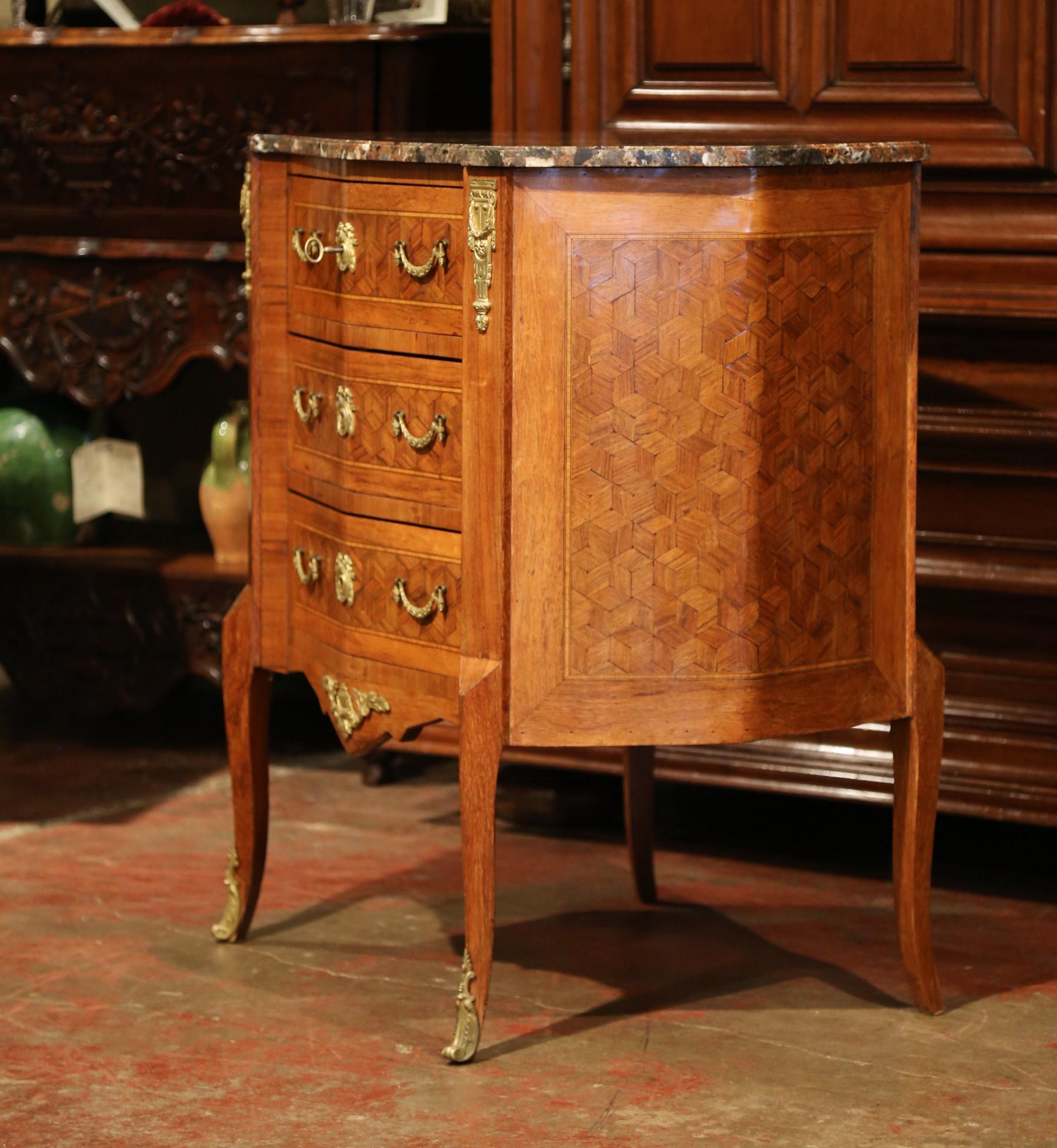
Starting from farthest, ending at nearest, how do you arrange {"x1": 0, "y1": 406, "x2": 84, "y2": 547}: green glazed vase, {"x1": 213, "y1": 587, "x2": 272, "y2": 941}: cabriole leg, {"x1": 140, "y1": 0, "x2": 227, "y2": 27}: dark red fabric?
{"x1": 0, "y1": 406, "x2": 84, "y2": 547}: green glazed vase → {"x1": 140, "y1": 0, "x2": 227, "y2": 27}: dark red fabric → {"x1": 213, "y1": 587, "x2": 272, "y2": 941}: cabriole leg

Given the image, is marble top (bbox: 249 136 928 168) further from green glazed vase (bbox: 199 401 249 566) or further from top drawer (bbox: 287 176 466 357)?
green glazed vase (bbox: 199 401 249 566)

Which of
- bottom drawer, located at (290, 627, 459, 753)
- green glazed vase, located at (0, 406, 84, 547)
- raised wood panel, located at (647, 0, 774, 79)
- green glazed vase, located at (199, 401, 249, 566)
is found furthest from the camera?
green glazed vase, located at (0, 406, 84, 547)

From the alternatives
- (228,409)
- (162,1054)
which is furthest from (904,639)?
(228,409)

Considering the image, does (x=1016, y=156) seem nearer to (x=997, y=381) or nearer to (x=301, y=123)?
(x=997, y=381)

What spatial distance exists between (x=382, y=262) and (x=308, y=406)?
0.26 metres

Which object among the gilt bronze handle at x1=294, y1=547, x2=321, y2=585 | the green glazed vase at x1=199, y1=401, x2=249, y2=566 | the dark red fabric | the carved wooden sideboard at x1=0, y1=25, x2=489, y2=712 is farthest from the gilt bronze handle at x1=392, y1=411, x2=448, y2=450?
the dark red fabric

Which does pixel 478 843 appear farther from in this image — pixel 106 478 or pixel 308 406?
pixel 106 478

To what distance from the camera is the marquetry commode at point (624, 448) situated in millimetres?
2152

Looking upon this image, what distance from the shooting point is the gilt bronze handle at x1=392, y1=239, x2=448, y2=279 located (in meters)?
2.21

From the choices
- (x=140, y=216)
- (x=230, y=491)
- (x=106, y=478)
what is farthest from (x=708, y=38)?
(x=106, y=478)

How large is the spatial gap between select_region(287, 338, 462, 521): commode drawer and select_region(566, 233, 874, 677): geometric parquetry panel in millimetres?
155

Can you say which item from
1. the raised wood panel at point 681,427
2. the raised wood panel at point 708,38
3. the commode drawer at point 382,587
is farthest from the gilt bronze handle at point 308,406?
the raised wood panel at point 708,38

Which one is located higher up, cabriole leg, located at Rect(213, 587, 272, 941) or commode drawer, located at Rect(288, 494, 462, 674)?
commode drawer, located at Rect(288, 494, 462, 674)

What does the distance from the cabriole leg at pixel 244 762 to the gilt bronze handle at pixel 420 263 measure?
1.82 ft
